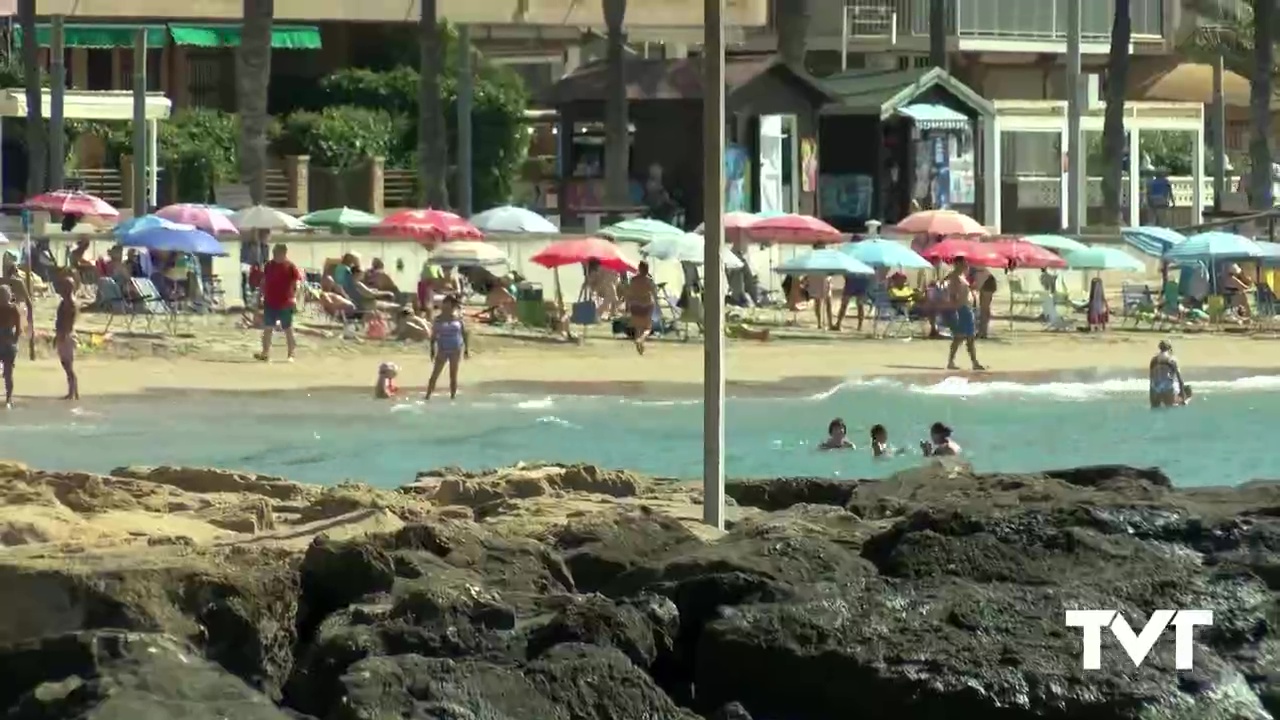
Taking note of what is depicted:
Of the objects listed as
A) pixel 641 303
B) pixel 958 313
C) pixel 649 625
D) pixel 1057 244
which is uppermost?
pixel 1057 244

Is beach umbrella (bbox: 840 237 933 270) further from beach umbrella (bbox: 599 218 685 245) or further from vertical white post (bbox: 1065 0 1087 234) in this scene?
vertical white post (bbox: 1065 0 1087 234)

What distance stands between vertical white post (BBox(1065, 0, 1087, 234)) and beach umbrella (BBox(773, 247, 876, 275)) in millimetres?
9933

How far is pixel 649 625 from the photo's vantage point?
9352mm

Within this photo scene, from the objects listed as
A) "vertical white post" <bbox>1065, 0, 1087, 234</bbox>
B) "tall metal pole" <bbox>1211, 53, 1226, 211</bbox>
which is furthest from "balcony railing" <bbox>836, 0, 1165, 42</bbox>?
"vertical white post" <bbox>1065, 0, 1087, 234</bbox>

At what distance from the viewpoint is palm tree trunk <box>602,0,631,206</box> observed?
35.3 m

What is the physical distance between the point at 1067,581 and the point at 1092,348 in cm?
2062

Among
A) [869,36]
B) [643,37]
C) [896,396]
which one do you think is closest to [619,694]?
[896,396]

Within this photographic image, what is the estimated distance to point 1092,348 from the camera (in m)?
30.2

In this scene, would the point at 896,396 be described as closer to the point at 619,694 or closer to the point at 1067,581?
the point at 1067,581

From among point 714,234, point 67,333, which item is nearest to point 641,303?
point 67,333

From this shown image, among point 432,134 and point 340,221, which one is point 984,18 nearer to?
point 432,134

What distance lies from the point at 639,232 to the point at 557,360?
14.1 ft

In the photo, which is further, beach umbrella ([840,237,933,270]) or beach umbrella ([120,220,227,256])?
beach umbrella ([840,237,933,270])

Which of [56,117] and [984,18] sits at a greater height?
[984,18]
